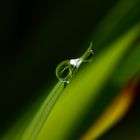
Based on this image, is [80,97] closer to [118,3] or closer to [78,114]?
[78,114]

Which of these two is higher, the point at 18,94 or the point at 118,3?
the point at 118,3

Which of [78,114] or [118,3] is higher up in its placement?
[118,3]

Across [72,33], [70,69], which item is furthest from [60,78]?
[72,33]

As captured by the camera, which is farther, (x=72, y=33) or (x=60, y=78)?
(x=72, y=33)

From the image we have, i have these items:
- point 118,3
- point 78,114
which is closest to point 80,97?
point 78,114

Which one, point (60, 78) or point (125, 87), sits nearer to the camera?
point (60, 78)

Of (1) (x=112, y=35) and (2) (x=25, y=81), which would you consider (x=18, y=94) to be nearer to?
(2) (x=25, y=81)
